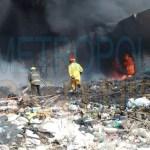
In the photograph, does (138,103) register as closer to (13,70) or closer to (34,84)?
(34,84)

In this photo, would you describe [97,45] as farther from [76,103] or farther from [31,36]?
[76,103]

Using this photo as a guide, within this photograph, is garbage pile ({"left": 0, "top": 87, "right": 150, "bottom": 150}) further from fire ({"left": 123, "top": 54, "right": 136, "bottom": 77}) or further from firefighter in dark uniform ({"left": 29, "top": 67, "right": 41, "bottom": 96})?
fire ({"left": 123, "top": 54, "right": 136, "bottom": 77})

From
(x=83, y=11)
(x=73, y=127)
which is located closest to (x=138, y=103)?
(x=73, y=127)

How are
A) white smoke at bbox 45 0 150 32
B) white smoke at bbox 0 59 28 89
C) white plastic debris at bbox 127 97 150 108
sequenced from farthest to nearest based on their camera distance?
white smoke at bbox 45 0 150 32, white smoke at bbox 0 59 28 89, white plastic debris at bbox 127 97 150 108

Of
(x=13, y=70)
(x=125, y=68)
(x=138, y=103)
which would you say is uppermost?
(x=13, y=70)

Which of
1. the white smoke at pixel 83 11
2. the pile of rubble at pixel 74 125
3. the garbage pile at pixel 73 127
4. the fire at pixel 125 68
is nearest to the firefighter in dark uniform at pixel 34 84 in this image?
the pile of rubble at pixel 74 125

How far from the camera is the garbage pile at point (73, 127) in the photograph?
745 cm

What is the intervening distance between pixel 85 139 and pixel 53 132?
23.0 inches

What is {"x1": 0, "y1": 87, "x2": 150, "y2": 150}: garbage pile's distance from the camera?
745 centimetres

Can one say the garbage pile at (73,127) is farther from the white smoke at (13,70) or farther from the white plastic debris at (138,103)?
the white smoke at (13,70)

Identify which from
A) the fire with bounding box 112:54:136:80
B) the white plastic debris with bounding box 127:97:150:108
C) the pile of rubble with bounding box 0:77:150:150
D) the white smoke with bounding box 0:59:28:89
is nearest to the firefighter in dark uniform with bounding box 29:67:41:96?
the pile of rubble with bounding box 0:77:150:150

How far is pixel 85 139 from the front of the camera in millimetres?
7688

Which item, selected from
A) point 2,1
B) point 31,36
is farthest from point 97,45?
point 2,1

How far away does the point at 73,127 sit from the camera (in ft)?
27.2
